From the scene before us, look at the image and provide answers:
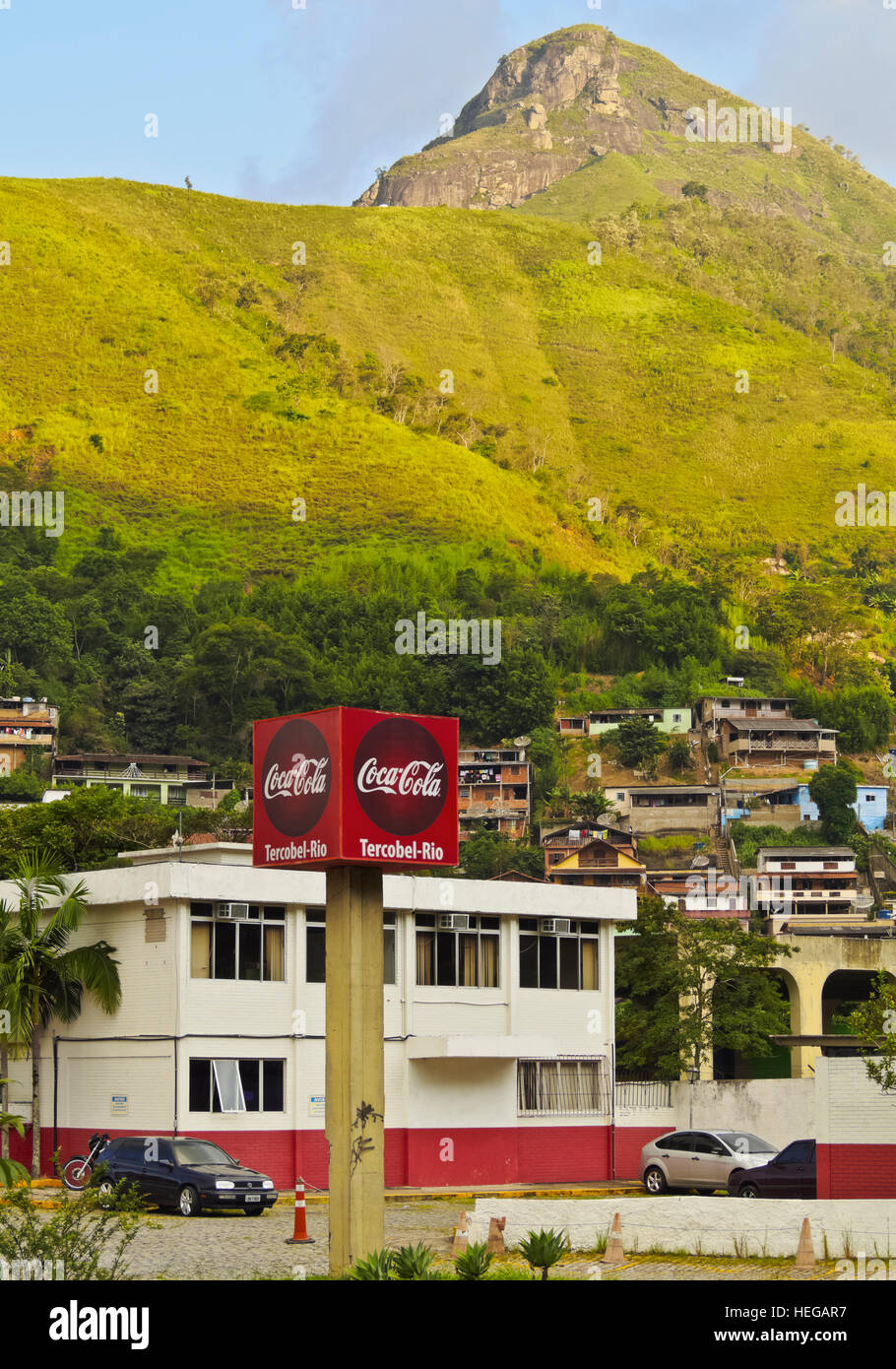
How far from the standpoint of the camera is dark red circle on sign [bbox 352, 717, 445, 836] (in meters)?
19.0

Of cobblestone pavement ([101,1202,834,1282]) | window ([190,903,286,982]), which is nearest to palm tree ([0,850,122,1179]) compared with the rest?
window ([190,903,286,982])

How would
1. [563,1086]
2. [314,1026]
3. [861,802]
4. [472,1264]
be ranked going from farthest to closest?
1. [861,802]
2. [563,1086]
3. [314,1026]
4. [472,1264]

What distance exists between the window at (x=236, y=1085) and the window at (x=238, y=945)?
1.72 meters

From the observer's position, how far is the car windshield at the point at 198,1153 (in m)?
28.2

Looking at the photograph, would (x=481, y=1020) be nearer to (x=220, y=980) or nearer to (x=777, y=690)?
(x=220, y=980)

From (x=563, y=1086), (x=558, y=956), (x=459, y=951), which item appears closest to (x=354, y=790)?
(x=459, y=951)

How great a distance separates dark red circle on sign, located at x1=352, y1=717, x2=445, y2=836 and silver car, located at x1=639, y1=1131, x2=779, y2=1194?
15060mm

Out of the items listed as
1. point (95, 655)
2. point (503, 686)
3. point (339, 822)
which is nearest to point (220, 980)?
point (339, 822)

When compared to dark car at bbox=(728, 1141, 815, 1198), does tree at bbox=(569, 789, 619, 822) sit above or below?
above

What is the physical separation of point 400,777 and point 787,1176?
14154 millimetres

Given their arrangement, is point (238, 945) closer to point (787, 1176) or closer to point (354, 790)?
point (787, 1176)

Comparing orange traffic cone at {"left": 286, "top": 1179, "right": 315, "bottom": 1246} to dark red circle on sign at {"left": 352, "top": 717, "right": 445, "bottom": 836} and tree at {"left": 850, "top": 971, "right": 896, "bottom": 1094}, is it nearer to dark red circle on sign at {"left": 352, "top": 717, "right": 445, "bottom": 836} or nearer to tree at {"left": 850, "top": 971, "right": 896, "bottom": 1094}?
dark red circle on sign at {"left": 352, "top": 717, "right": 445, "bottom": 836}

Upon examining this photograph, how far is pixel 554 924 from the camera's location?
41.3m

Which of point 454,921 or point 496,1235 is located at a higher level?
point 454,921
